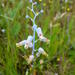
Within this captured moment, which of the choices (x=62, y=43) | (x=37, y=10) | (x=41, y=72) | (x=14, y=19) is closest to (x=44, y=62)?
(x=41, y=72)

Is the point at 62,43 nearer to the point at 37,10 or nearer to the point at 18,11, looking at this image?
the point at 37,10

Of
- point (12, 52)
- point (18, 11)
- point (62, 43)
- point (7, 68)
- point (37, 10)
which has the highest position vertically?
point (18, 11)

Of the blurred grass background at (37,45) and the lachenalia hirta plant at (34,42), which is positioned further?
the blurred grass background at (37,45)

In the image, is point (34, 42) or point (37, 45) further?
point (37, 45)

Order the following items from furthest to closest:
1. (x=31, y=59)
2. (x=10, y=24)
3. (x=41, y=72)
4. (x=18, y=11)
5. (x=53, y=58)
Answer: (x=18, y=11) < (x=10, y=24) < (x=53, y=58) < (x=41, y=72) < (x=31, y=59)

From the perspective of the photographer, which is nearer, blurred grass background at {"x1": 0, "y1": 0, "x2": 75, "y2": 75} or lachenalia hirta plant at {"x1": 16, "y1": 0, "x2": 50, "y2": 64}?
lachenalia hirta plant at {"x1": 16, "y1": 0, "x2": 50, "y2": 64}

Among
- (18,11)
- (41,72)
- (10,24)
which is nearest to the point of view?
(41,72)

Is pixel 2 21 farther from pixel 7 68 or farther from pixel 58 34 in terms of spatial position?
pixel 7 68

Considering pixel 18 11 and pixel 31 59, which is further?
pixel 18 11

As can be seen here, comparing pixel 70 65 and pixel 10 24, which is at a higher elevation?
pixel 10 24
